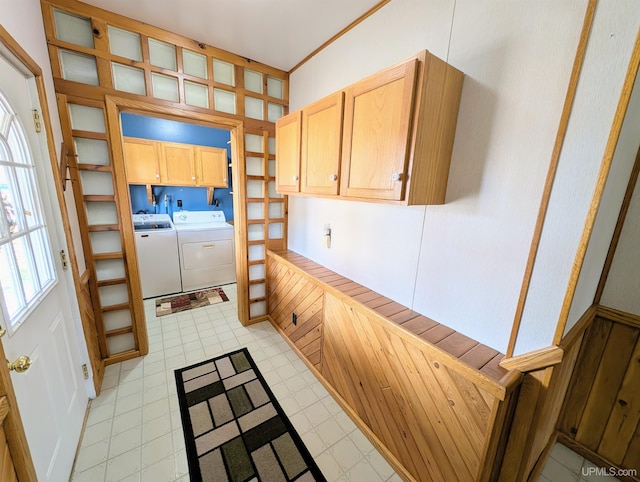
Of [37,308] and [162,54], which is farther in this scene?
[162,54]

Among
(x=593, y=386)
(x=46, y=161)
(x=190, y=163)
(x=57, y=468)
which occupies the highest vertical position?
(x=190, y=163)

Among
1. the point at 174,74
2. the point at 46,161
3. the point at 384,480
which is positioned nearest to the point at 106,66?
the point at 174,74

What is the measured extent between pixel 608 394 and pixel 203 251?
4221mm

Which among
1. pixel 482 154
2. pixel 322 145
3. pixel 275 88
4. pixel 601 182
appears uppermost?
pixel 275 88

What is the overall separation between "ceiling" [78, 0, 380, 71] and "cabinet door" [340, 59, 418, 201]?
2.56 feet

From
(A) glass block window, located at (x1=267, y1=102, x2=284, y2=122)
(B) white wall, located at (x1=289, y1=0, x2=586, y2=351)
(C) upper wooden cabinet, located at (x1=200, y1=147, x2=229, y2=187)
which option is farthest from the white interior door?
(C) upper wooden cabinet, located at (x1=200, y1=147, x2=229, y2=187)

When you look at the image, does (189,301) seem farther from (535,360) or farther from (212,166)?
(535,360)

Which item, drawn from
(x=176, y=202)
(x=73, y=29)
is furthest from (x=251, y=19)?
(x=176, y=202)

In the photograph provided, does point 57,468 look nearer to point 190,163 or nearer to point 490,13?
point 490,13

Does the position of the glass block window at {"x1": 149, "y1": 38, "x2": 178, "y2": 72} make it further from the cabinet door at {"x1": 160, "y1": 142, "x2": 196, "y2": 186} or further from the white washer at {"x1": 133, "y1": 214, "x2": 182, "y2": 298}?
the white washer at {"x1": 133, "y1": 214, "x2": 182, "y2": 298}

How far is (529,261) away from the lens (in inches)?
37.6

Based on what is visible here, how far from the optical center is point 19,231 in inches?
44.9

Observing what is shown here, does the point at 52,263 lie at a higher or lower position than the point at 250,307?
higher

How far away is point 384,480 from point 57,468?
5.52 ft
